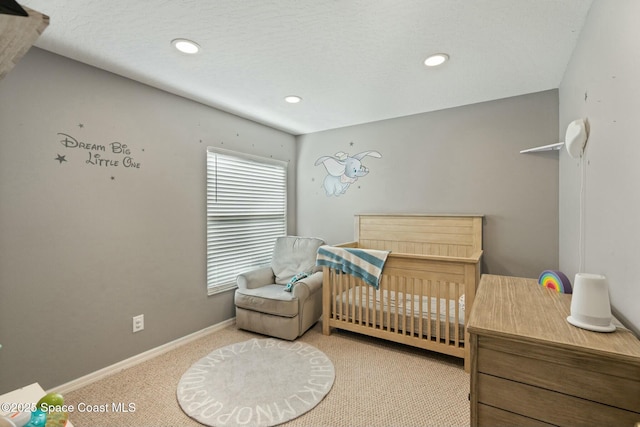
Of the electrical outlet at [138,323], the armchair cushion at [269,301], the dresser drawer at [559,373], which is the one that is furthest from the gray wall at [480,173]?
the electrical outlet at [138,323]

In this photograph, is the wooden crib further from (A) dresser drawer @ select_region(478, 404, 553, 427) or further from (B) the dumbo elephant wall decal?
(A) dresser drawer @ select_region(478, 404, 553, 427)

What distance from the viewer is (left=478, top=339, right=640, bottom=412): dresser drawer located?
84 cm

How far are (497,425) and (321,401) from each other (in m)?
1.16

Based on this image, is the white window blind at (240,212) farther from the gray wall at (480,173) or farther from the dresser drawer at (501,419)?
the dresser drawer at (501,419)

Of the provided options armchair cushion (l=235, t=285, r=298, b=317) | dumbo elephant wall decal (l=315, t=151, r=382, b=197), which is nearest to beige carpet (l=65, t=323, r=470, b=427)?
armchair cushion (l=235, t=285, r=298, b=317)

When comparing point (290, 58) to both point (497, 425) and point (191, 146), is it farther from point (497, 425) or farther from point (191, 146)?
point (497, 425)

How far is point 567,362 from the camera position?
90cm

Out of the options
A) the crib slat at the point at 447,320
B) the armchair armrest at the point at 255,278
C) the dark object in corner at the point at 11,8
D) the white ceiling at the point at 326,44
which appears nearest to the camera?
the dark object in corner at the point at 11,8

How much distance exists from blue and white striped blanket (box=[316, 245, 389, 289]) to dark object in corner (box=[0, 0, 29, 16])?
2390mm

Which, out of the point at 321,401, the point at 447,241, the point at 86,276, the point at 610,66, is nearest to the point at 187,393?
the point at 321,401

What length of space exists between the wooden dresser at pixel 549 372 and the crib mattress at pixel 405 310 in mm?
1156

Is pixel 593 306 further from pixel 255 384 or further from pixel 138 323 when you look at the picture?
pixel 138 323

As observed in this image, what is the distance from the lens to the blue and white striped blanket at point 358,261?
2.56m

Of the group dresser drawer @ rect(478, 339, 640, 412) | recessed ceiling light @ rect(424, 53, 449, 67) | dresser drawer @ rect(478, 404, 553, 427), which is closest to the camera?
dresser drawer @ rect(478, 339, 640, 412)
